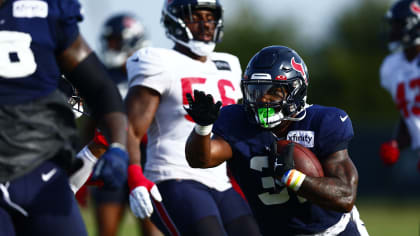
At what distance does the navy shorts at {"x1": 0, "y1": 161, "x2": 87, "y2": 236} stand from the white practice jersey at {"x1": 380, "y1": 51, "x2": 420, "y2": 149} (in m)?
4.82

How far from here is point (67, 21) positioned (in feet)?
9.24

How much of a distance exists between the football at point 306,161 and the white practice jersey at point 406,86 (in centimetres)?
357

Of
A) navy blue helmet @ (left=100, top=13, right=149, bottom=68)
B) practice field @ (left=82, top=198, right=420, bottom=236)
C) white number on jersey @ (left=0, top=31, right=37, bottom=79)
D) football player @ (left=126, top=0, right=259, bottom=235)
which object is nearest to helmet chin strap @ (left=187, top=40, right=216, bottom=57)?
football player @ (left=126, top=0, right=259, bottom=235)

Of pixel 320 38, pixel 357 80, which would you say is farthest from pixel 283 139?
pixel 320 38

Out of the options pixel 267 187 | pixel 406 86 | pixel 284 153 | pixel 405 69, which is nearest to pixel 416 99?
pixel 406 86

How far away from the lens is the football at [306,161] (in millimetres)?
3598

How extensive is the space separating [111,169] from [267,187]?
4.25ft

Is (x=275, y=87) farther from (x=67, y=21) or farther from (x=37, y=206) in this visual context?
(x=37, y=206)

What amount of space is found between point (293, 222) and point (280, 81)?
2.32 feet

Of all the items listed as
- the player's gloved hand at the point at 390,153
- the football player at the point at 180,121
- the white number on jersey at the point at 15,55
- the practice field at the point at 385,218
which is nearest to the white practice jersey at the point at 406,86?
the player's gloved hand at the point at 390,153

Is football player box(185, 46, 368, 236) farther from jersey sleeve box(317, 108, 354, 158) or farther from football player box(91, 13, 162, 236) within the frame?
football player box(91, 13, 162, 236)

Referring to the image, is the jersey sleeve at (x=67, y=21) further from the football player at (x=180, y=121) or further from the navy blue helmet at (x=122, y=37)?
the navy blue helmet at (x=122, y=37)

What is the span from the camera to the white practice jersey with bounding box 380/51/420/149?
7.02 meters

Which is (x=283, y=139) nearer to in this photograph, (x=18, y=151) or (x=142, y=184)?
(x=142, y=184)
